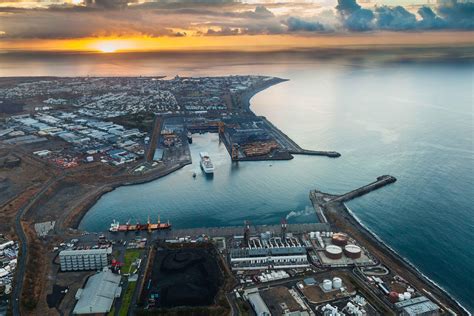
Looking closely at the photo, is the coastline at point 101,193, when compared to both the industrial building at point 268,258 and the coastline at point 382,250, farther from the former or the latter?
the coastline at point 382,250

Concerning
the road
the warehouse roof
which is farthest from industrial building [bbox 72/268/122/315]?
the road

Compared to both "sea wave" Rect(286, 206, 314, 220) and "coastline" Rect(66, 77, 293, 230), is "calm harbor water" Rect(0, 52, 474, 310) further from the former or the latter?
"coastline" Rect(66, 77, 293, 230)

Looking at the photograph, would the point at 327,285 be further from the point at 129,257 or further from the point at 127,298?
the point at 129,257

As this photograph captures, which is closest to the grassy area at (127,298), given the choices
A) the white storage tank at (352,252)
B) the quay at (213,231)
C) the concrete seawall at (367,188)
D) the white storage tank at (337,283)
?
the quay at (213,231)

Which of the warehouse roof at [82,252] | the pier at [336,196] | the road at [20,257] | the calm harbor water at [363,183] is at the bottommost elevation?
the calm harbor water at [363,183]

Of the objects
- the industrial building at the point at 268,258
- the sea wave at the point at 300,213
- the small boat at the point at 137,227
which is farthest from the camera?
the sea wave at the point at 300,213

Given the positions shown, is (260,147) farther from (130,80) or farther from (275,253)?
(130,80)

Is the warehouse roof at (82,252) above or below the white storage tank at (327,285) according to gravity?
above
